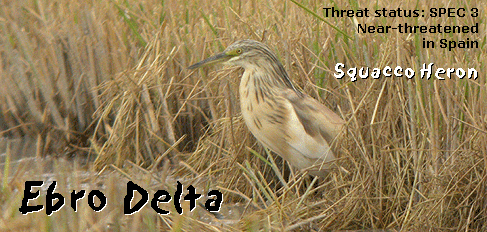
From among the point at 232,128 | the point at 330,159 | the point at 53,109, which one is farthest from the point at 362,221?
the point at 53,109

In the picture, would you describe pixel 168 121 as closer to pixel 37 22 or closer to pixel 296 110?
pixel 296 110

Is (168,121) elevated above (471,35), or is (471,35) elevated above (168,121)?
(471,35)

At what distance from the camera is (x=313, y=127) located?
354cm

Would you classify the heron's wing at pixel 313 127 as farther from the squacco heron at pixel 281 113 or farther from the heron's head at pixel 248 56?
the heron's head at pixel 248 56

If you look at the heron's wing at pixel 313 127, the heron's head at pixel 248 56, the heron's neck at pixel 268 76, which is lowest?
the heron's wing at pixel 313 127

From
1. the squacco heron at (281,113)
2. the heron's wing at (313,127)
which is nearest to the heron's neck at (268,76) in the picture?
the squacco heron at (281,113)

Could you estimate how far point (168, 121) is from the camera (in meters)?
4.44

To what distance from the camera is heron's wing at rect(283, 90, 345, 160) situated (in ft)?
11.5

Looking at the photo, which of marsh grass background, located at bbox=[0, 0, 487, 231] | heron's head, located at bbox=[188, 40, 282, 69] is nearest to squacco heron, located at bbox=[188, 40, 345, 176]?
heron's head, located at bbox=[188, 40, 282, 69]

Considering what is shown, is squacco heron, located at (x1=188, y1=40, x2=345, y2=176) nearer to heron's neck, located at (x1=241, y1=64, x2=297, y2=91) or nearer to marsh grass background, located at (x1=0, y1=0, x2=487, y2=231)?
heron's neck, located at (x1=241, y1=64, x2=297, y2=91)

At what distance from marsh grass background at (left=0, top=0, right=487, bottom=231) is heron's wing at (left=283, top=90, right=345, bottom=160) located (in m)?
0.08

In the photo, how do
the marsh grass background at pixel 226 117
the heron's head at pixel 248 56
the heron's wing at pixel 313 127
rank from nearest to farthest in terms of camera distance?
the marsh grass background at pixel 226 117, the heron's wing at pixel 313 127, the heron's head at pixel 248 56

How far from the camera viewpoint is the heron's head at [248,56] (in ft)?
11.9

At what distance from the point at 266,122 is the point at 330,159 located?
32 centimetres
